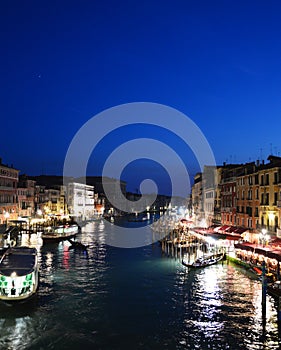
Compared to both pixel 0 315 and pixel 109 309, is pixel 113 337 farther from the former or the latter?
pixel 0 315

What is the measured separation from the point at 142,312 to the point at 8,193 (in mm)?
48140

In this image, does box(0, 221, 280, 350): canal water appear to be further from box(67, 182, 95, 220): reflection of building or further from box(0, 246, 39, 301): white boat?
box(67, 182, 95, 220): reflection of building

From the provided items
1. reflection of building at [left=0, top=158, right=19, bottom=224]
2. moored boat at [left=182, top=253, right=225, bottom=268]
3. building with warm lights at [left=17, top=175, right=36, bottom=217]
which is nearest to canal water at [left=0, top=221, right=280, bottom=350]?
moored boat at [left=182, top=253, right=225, bottom=268]

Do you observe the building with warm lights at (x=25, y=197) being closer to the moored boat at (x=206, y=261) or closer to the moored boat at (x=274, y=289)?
the moored boat at (x=206, y=261)

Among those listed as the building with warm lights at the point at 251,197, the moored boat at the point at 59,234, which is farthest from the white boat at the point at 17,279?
the moored boat at the point at 59,234

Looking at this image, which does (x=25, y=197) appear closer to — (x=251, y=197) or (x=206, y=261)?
(x=251, y=197)

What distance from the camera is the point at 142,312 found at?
23578mm

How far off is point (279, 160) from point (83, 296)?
2385 centimetres

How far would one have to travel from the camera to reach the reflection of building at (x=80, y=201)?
113 metres

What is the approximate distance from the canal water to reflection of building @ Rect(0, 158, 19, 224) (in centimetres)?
2939

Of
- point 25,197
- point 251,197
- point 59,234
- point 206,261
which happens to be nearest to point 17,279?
point 206,261

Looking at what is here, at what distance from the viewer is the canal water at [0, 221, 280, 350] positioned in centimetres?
1920

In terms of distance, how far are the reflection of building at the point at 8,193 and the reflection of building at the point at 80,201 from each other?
134 ft

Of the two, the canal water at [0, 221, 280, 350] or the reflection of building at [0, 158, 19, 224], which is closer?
the canal water at [0, 221, 280, 350]
